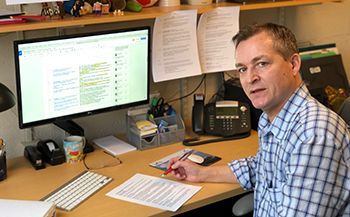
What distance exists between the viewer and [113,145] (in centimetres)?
221

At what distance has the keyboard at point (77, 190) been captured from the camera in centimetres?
169

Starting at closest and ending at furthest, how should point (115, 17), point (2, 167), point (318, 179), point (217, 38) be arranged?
point (318, 179)
point (2, 167)
point (115, 17)
point (217, 38)

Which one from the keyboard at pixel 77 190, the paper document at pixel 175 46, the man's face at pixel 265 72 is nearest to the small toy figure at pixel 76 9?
the paper document at pixel 175 46

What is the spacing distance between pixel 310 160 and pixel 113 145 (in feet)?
3.34

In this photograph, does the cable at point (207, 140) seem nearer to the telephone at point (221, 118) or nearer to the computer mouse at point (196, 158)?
the telephone at point (221, 118)

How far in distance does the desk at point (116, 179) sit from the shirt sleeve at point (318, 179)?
1.35 ft

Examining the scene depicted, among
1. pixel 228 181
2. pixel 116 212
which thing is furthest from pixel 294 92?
pixel 116 212

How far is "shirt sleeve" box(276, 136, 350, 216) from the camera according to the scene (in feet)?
4.57

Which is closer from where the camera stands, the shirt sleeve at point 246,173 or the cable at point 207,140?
the shirt sleeve at point 246,173

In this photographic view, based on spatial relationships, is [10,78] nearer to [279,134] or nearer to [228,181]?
[228,181]

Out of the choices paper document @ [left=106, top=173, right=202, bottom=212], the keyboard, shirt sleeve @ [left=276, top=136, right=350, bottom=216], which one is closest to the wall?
the keyboard

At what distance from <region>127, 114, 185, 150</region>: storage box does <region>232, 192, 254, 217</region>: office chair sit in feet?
1.64

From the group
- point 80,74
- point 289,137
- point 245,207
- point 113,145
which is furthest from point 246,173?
point 80,74

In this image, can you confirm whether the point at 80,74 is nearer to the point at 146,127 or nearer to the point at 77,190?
the point at 146,127
